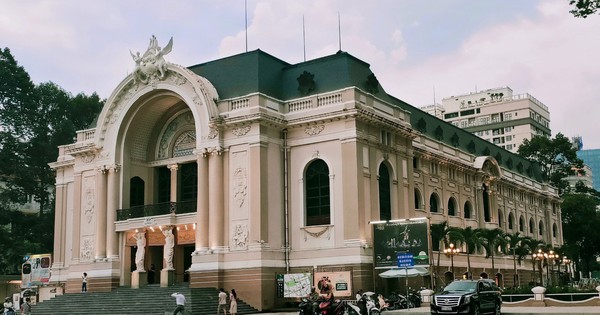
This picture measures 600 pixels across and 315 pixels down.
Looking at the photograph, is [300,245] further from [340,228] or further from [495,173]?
[495,173]

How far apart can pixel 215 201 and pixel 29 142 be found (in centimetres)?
3660

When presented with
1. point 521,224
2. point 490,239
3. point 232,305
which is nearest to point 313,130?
point 232,305

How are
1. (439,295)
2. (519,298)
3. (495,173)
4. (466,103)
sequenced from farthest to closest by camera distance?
(466,103) < (495,173) < (519,298) < (439,295)

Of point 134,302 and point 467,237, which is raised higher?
point 467,237

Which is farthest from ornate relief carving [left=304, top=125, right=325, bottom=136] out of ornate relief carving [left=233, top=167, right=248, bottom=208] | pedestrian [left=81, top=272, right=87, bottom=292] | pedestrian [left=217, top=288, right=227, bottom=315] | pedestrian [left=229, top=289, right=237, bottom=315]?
pedestrian [left=81, top=272, right=87, bottom=292]

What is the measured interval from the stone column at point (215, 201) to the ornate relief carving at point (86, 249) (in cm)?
984

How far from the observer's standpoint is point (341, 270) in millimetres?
38094

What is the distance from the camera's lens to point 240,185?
1566 inches

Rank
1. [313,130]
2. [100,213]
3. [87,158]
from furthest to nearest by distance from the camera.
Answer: [87,158] < [100,213] < [313,130]

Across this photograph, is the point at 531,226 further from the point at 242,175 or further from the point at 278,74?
the point at 242,175

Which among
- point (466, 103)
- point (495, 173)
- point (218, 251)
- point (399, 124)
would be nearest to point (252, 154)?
point (218, 251)

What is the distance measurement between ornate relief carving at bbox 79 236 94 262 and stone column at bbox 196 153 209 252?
8.86m

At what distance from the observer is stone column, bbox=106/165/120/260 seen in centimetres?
4419

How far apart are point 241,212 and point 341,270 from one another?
6.18m
